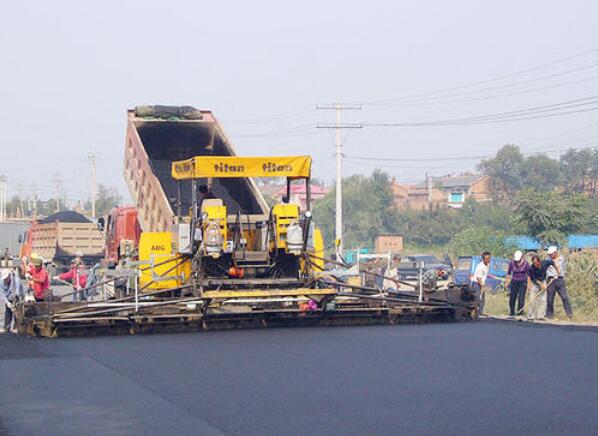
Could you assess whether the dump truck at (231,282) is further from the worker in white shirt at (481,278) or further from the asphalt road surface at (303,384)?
the worker in white shirt at (481,278)

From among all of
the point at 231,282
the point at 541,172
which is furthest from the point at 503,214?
the point at 231,282

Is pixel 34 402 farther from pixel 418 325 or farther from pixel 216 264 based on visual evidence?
pixel 418 325

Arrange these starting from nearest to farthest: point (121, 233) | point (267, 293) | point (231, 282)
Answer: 1. point (267, 293)
2. point (231, 282)
3. point (121, 233)

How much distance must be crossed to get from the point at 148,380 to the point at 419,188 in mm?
116738

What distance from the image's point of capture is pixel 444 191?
126m

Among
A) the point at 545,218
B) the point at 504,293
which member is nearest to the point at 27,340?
the point at 504,293

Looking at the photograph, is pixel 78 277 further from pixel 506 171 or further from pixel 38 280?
pixel 506 171

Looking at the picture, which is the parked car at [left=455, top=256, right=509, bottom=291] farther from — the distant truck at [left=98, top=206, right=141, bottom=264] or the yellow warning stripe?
the yellow warning stripe

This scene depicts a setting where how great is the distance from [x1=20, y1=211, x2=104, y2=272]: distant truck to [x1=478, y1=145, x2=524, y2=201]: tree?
65254 millimetres

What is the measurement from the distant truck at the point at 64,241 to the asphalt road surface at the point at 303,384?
79.2 ft

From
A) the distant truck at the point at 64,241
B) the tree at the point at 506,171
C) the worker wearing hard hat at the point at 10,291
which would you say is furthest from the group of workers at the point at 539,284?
the tree at the point at 506,171

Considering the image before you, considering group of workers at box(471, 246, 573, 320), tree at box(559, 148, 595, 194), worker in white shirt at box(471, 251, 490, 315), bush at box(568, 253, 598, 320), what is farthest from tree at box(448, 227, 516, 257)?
tree at box(559, 148, 595, 194)

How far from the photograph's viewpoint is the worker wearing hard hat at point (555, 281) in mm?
19047

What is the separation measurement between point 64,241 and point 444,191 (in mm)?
90319
